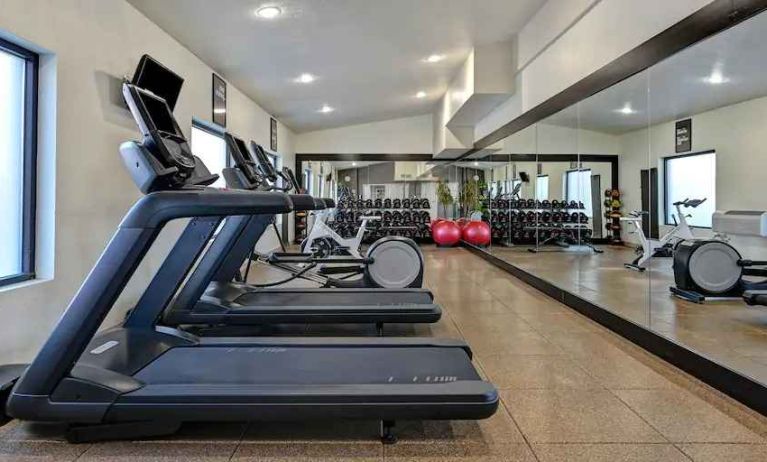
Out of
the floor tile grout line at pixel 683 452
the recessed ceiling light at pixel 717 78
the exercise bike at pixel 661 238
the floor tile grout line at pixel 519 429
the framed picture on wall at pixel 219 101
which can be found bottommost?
the floor tile grout line at pixel 683 452

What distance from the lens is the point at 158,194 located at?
6.75 feet

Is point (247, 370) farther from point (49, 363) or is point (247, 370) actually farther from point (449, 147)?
point (449, 147)

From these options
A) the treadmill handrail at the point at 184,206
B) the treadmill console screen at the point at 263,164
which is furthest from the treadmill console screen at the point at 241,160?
the treadmill handrail at the point at 184,206

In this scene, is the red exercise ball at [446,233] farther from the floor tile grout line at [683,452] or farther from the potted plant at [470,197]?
the floor tile grout line at [683,452]

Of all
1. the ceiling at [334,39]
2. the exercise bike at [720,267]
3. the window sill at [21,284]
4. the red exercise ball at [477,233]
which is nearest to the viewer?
the window sill at [21,284]

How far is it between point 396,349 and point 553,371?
101 cm

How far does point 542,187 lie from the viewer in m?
6.59

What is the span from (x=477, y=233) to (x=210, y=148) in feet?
17.1

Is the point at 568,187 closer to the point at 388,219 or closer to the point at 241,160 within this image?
the point at 241,160

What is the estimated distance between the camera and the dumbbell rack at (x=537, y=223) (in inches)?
217

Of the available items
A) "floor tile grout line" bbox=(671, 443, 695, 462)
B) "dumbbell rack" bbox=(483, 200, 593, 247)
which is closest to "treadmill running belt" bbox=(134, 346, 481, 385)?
"floor tile grout line" bbox=(671, 443, 695, 462)

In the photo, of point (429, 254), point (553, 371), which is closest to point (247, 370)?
point (553, 371)

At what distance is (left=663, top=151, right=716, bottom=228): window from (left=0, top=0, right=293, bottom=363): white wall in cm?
416

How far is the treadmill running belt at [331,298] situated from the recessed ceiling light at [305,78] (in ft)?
11.5
